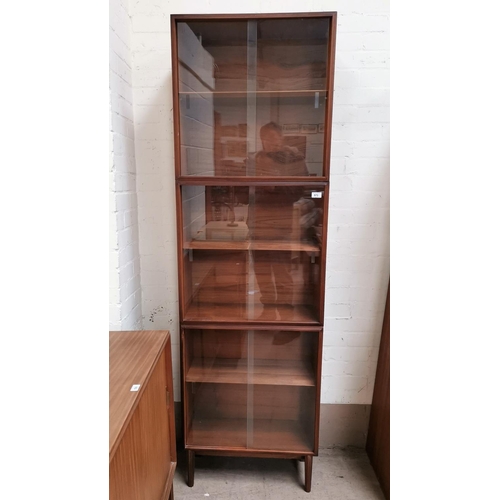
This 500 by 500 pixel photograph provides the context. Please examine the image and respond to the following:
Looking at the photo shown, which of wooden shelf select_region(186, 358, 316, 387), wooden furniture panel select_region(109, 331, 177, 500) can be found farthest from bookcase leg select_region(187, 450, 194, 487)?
wooden shelf select_region(186, 358, 316, 387)

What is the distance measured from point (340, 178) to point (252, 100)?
55cm

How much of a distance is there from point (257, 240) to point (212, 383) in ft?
2.38

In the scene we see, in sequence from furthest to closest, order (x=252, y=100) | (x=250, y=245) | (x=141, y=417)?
(x=250, y=245) → (x=252, y=100) → (x=141, y=417)

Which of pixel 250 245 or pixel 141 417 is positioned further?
pixel 250 245

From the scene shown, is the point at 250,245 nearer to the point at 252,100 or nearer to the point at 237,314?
the point at 237,314

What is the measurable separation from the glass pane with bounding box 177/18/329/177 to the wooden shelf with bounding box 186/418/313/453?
1.19m

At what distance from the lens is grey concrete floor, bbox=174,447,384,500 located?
1.61 meters

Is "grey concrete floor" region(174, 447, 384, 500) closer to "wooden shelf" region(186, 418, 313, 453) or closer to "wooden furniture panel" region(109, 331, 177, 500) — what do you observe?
"wooden shelf" region(186, 418, 313, 453)

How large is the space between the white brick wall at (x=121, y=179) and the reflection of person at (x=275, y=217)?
23.3 inches

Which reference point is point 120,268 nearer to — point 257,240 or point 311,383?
point 257,240

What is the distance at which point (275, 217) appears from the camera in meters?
1.64

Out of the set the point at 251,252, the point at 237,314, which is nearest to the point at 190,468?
the point at 237,314

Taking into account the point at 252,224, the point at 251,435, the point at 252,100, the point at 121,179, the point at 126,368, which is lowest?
the point at 251,435

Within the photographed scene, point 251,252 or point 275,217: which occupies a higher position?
point 275,217
